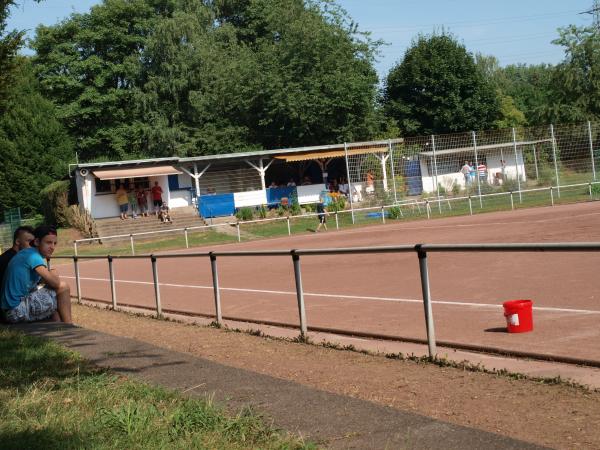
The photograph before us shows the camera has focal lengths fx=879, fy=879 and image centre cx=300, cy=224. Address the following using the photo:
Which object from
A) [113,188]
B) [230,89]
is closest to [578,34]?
[230,89]

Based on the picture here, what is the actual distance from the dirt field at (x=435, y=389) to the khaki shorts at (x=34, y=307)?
5.77 feet

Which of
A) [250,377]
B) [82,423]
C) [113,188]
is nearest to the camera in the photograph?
[82,423]

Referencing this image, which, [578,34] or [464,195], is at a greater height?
[578,34]

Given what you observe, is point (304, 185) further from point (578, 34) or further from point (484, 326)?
point (484, 326)

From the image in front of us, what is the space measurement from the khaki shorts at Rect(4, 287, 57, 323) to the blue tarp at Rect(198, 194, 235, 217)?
36.7 meters

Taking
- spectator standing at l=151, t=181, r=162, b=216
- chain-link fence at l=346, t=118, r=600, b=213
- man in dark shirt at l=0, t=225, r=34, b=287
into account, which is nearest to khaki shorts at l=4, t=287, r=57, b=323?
man in dark shirt at l=0, t=225, r=34, b=287

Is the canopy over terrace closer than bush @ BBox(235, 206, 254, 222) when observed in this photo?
No

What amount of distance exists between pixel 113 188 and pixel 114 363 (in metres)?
41.1

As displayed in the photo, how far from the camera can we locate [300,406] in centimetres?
611

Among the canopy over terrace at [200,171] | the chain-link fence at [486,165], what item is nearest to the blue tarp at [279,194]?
the canopy over terrace at [200,171]

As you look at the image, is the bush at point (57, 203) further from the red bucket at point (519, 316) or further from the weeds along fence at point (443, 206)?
the red bucket at point (519, 316)

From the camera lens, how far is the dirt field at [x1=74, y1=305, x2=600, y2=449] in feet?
18.4

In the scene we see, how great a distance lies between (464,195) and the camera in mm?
40719

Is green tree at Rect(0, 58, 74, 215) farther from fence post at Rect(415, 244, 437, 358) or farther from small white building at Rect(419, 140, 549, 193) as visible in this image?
fence post at Rect(415, 244, 437, 358)
